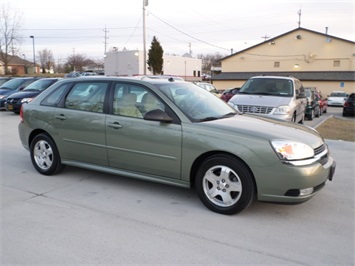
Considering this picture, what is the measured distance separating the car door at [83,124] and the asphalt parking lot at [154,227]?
0.49m

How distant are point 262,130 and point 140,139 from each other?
1607 millimetres

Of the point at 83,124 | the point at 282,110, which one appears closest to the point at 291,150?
the point at 83,124

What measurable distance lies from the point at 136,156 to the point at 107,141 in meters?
0.54

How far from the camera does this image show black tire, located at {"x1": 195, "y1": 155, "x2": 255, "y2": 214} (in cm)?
401

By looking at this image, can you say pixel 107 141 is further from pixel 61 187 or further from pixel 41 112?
pixel 41 112

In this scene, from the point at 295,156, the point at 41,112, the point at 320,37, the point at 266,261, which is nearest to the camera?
the point at 266,261

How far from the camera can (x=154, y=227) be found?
3.85 metres

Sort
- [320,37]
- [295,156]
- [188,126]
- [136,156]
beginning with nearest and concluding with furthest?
[295,156], [188,126], [136,156], [320,37]

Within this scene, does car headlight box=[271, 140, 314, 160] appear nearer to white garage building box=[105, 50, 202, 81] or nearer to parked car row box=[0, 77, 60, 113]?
parked car row box=[0, 77, 60, 113]

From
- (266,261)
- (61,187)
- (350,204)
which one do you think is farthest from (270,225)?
(61,187)

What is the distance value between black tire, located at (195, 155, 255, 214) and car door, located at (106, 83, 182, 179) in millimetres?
393

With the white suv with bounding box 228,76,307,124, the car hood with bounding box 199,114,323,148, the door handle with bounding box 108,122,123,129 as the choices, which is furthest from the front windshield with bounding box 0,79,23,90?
the car hood with bounding box 199,114,323,148

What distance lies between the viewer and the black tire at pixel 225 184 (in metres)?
4.01

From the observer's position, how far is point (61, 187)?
516 cm
